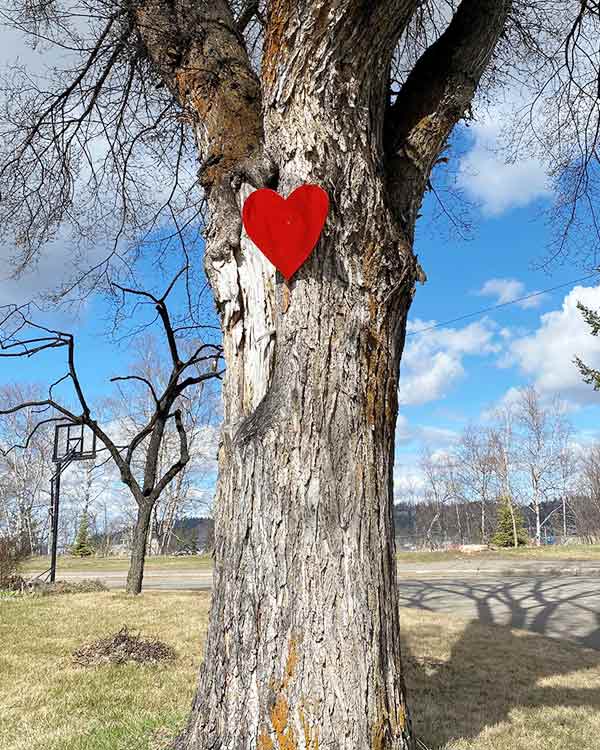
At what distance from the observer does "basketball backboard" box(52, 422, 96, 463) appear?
42.9 feet

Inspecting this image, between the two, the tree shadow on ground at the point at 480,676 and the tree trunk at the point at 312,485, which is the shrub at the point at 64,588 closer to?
the tree shadow on ground at the point at 480,676

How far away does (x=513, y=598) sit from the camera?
11406mm

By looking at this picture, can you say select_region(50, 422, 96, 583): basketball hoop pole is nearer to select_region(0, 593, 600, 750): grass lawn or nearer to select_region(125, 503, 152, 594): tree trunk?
select_region(125, 503, 152, 594): tree trunk

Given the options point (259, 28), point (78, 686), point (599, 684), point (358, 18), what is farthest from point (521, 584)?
point (358, 18)

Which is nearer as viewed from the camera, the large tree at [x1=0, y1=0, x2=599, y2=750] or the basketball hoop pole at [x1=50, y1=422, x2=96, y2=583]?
the large tree at [x1=0, y1=0, x2=599, y2=750]

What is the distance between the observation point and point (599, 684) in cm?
482

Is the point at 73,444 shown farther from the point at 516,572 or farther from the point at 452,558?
the point at 452,558

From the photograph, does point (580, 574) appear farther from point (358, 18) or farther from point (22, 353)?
point (358, 18)

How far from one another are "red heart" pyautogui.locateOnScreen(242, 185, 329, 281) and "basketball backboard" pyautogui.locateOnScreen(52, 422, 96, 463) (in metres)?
10.9

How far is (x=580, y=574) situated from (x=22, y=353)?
14257mm

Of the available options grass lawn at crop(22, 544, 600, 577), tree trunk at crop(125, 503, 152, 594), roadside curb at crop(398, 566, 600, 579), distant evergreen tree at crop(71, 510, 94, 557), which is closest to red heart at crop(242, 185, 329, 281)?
tree trunk at crop(125, 503, 152, 594)

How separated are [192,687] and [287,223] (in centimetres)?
352

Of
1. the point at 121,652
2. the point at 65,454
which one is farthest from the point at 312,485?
the point at 65,454

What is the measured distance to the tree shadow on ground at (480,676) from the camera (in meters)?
3.56
